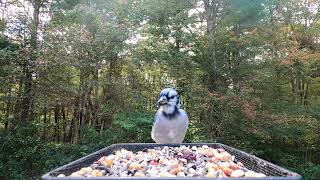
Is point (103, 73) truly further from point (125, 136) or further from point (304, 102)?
point (304, 102)

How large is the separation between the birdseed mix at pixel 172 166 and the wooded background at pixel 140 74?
767cm

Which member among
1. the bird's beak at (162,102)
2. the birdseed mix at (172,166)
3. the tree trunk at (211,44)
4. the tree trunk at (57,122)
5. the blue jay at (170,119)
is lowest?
the tree trunk at (57,122)

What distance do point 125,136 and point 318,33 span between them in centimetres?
712

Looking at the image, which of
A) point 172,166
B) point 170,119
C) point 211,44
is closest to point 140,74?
point 211,44

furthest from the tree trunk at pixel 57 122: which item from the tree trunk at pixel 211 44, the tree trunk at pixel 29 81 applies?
the tree trunk at pixel 211 44

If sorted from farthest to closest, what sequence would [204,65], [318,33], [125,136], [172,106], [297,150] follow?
[318,33] < [297,150] < [204,65] < [125,136] < [172,106]

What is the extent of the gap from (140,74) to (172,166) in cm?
931

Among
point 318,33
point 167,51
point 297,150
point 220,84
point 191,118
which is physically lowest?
point 297,150

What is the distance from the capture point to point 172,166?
2305 mm

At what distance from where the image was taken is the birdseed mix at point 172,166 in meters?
2.02

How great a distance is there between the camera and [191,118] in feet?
37.0

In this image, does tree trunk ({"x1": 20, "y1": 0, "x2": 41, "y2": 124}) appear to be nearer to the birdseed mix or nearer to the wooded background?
the wooded background

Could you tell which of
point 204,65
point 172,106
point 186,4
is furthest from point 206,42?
point 172,106

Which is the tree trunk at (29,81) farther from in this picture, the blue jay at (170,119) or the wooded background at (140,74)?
the blue jay at (170,119)
